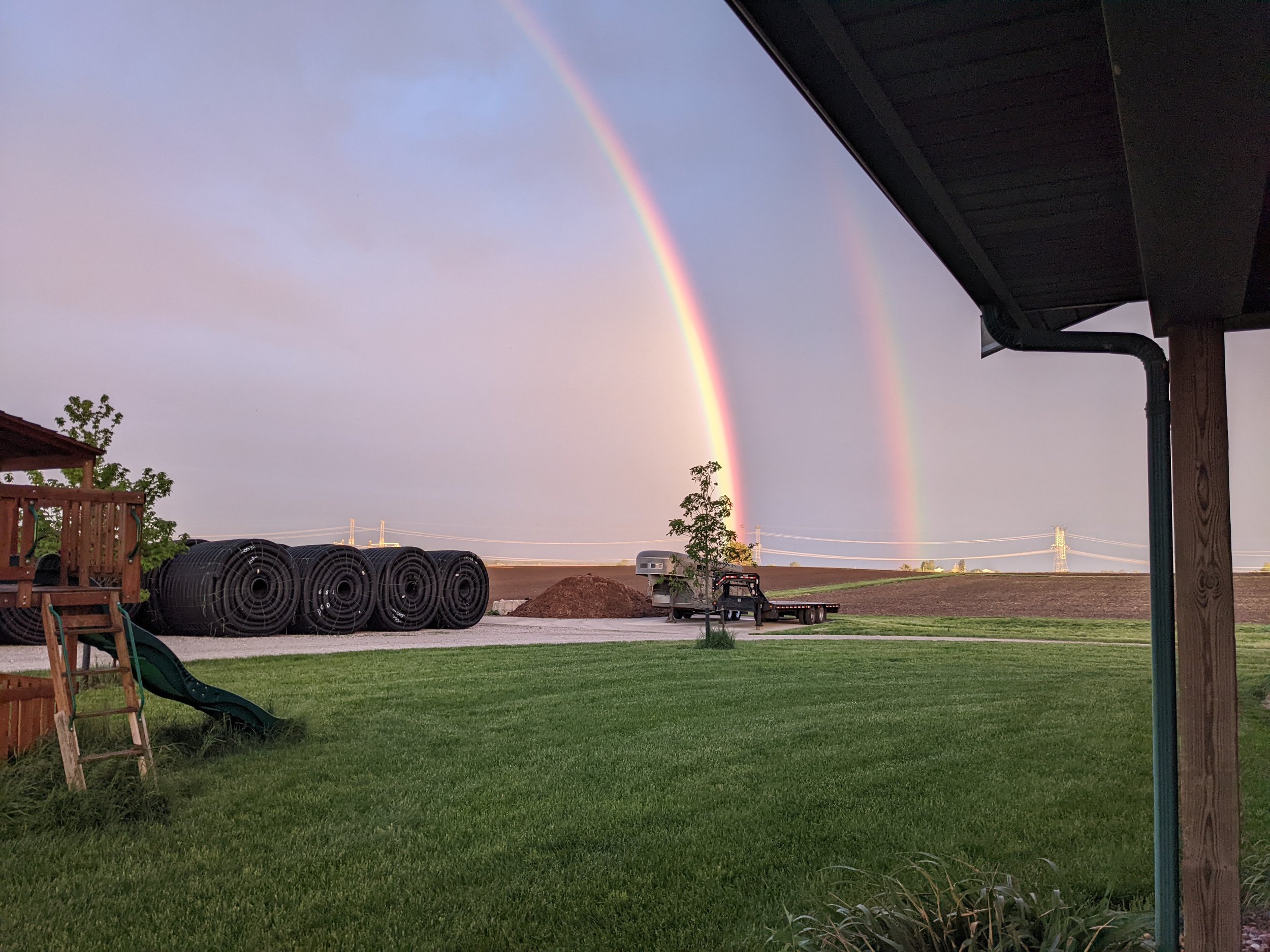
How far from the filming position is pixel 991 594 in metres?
32.3

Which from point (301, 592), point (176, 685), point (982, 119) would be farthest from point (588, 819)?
point (301, 592)

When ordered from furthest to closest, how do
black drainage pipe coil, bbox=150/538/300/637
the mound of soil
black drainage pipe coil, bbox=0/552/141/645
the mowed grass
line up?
the mound of soil < black drainage pipe coil, bbox=150/538/300/637 < black drainage pipe coil, bbox=0/552/141/645 < the mowed grass

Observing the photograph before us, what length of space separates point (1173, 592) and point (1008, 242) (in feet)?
4.11

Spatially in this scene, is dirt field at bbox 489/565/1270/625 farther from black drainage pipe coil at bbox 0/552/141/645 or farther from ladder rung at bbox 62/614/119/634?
ladder rung at bbox 62/614/119/634

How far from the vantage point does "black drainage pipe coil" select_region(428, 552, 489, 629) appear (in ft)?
69.3

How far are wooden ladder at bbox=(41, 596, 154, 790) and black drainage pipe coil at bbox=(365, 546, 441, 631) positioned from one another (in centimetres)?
1341

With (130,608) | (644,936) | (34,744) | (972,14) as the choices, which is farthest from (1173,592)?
(130,608)

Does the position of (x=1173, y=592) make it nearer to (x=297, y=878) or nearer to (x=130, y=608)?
(x=297, y=878)

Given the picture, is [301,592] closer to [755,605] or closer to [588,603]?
[588,603]

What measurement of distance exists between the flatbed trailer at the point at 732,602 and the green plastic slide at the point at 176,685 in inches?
522

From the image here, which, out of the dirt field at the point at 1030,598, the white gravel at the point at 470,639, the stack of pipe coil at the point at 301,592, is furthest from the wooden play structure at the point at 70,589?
the dirt field at the point at 1030,598

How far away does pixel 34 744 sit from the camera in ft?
21.2

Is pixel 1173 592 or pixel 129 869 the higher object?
pixel 1173 592

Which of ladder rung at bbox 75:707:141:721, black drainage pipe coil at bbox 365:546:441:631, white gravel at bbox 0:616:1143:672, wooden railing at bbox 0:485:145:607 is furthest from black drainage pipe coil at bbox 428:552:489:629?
ladder rung at bbox 75:707:141:721
